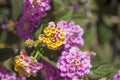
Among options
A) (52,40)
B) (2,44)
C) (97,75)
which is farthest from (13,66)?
(2,44)

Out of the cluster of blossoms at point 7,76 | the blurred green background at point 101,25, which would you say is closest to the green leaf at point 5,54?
the cluster of blossoms at point 7,76

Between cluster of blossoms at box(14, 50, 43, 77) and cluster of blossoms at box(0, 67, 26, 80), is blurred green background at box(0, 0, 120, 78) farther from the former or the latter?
cluster of blossoms at box(14, 50, 43, 77)

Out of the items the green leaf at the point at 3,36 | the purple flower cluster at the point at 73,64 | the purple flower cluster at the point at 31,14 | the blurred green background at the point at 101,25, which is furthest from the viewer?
the blurred green background at the point at 101,25

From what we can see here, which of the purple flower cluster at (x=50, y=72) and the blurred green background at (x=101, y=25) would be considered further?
the blurred green background at (x=101, y=25)

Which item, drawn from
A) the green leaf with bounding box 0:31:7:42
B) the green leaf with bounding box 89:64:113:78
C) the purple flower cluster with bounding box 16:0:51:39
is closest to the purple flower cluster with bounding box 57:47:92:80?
the green leaf with bounding box 89:64:113:78

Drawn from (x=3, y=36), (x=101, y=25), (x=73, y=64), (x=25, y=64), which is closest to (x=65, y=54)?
(x=73, y=64)

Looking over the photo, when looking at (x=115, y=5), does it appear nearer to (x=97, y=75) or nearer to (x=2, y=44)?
(x=2, y=44)

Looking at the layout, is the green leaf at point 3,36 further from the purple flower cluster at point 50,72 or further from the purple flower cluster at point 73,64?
the purple flower cluster at point 73,64
